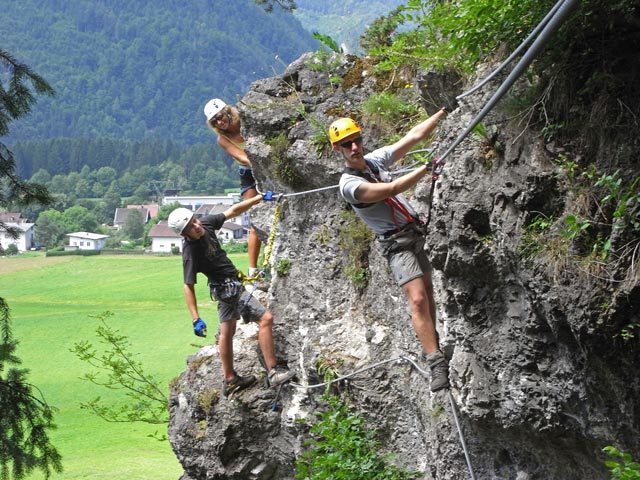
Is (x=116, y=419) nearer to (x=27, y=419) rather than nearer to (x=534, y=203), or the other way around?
(x=27, y=419)

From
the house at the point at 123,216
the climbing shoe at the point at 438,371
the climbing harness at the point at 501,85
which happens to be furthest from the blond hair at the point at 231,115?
the house at the point at 123,216

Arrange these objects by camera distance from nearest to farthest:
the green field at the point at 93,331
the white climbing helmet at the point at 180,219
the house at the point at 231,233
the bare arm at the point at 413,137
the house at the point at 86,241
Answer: the bare arm at the point at 413,137 → the white climbing helmet at the point at 180,219 → the green field at the point at 93,331 → the house at the point at 231,233 → the house at the point at 86,241

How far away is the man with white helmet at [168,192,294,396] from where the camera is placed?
356 inches

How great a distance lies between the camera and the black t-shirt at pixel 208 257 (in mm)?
9234

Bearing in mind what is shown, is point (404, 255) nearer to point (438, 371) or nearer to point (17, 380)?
point (438, 371)

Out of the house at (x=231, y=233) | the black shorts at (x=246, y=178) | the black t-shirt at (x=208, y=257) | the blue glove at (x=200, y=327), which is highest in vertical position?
the house at (x=231, y=233)

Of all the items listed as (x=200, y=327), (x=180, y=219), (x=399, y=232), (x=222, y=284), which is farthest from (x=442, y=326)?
(x=222, y=284)

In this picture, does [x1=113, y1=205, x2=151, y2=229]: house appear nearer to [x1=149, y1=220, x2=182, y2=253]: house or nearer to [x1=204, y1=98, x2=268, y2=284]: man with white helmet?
[x1=149, y1=220, x2=182, y2=253]: house

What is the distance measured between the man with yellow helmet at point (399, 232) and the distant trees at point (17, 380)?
5727mm

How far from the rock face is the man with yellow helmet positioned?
0.15 meters

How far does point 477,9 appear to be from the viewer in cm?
496

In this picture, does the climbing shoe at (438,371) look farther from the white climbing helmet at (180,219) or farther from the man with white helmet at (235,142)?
the man with white helmet at (235,142)

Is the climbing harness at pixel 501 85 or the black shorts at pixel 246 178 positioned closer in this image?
the climbing harness at pixel 501 85

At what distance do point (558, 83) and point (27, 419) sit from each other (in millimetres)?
8842
